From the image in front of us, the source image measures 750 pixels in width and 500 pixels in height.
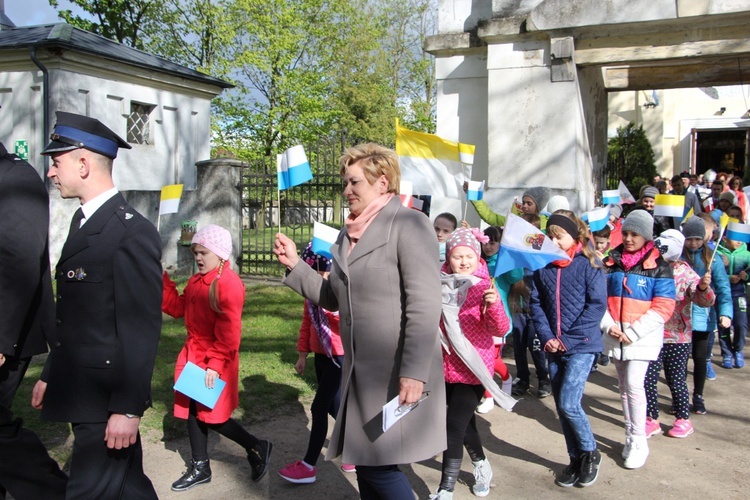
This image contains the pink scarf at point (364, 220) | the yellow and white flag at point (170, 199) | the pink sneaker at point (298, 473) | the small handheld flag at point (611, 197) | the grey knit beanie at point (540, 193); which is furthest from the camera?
the grey knit beanie at point (540, 193)

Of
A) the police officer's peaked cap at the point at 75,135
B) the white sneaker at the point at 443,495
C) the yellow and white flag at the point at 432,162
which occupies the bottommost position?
the white sneaker at the point at 443,495

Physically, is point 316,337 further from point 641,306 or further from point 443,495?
point 641,306

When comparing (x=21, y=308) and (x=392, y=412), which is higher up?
(x=21, y=308)

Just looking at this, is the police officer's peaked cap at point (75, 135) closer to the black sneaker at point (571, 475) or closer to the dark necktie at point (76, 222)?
the dark necktie at point (76, 222)

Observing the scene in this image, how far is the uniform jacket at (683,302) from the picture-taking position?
222 inches

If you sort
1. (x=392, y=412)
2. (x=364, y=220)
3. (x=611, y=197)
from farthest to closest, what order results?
(x=611, y=197)
(x=364, y=220)
(x=392, y=412)

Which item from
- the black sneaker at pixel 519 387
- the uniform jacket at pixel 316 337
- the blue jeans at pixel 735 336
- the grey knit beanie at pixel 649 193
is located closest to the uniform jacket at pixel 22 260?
the uniform jacket at pixel 316 337

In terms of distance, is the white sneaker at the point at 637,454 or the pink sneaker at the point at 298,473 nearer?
the pink sneaker at the point at 298,473

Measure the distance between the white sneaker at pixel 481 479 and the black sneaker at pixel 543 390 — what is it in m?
2.34

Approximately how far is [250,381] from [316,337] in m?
1.98

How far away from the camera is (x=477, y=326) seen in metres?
4.37

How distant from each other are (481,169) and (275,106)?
22.9 metres

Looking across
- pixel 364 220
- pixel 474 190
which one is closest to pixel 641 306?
pixel 364 220

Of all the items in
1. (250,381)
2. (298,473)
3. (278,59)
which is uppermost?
(278,59)
